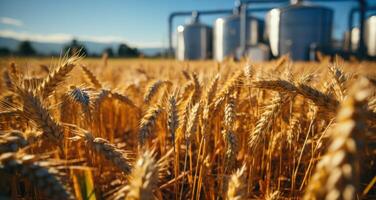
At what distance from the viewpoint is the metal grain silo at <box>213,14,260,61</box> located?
45.6 feet

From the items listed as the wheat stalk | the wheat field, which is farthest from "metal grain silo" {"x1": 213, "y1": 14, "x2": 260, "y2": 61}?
the wheat stalk

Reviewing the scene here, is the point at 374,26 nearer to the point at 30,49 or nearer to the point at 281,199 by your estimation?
the point at 281,199

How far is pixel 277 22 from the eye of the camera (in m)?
11.7

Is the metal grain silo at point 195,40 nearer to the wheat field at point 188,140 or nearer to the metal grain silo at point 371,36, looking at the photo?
the metal grain silo at point 371,36

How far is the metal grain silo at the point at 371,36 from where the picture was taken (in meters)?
13.2

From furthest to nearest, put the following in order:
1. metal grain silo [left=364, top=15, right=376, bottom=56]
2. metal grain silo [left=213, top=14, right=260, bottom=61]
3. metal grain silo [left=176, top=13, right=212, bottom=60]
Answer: metal grain silo [left=176, top=13, right=212, bottom=60] < metal grain silo [left=213, top=14, right=260, bottom=61] < metal grain silo [left=364, top=15, right=376, bottom=56]

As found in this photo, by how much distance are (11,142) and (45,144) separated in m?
0.90

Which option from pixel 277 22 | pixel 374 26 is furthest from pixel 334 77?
pixel 374 26

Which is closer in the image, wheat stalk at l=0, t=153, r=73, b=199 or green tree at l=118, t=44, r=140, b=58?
wheat stalk at l=0, t=153, r=73, b=199

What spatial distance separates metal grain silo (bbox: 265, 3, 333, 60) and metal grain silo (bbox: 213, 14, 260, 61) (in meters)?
2.36

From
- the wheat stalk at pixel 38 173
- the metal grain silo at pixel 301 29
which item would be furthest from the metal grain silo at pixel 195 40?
the wheat stalk at pixel 38 173

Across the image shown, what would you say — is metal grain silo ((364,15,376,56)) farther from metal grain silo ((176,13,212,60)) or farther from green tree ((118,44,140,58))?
green tree ((118,44,140,58))

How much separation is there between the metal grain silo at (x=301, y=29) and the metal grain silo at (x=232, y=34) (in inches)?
93.0

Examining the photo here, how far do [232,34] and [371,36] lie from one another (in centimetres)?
748
